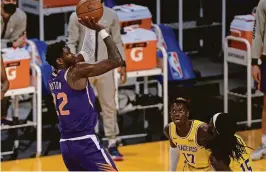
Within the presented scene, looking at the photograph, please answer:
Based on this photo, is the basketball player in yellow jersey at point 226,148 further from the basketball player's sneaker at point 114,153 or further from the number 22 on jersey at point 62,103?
the basketball player's sneaker at point 114,153

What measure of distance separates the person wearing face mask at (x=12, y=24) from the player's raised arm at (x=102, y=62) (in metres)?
3.45

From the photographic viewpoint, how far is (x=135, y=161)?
11359mm

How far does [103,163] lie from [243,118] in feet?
15.3

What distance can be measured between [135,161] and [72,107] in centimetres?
288

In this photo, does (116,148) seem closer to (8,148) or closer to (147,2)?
(8,148)

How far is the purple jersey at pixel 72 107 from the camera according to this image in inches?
338

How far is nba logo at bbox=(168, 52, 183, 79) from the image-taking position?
12.7m

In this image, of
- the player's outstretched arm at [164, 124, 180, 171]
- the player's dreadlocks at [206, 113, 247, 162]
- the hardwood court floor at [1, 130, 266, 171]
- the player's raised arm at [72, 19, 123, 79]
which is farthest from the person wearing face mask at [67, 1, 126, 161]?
the player's dreadlocks at [206, 113, 247, 162]

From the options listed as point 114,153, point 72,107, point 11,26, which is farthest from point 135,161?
point 72,107

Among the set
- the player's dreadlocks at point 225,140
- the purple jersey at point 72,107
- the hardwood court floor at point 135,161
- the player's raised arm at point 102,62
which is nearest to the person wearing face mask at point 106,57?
the hardwood court floor at point 135,161

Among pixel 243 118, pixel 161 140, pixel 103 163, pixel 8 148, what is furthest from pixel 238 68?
pixel 103 163

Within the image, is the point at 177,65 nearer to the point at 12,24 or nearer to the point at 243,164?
the point at 12,24

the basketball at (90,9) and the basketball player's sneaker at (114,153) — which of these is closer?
the basketball at (90,9)

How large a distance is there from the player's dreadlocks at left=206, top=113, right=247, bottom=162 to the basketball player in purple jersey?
4.18ft
